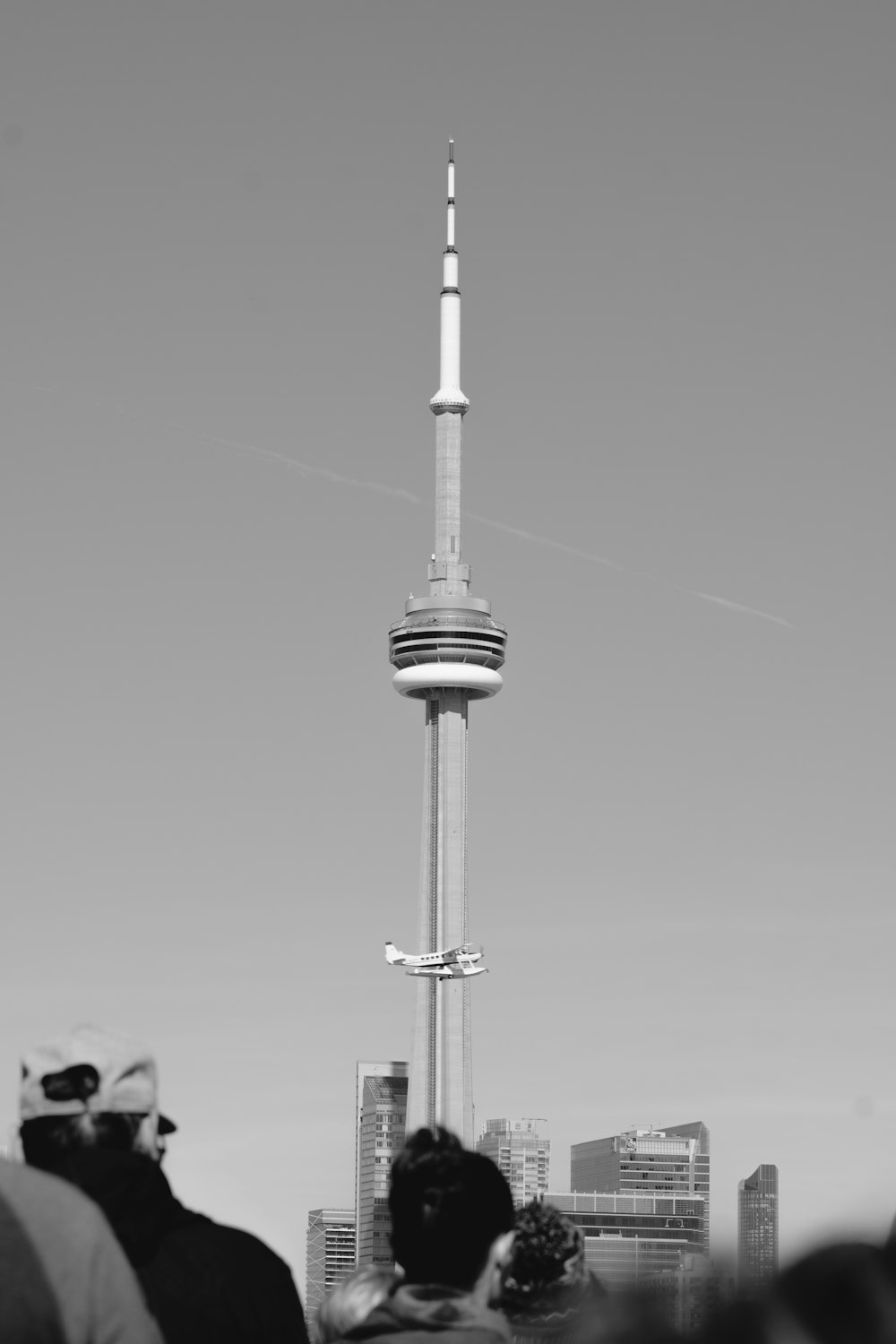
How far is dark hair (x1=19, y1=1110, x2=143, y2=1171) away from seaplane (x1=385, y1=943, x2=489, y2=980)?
141 meters

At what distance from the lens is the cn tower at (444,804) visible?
14588cm

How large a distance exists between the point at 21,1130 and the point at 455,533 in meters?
150

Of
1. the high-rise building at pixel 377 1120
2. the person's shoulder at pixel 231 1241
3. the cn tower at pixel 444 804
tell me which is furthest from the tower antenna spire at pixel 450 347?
the person's shoulder at pixel 231 1241

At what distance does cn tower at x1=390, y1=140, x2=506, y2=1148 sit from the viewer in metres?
146

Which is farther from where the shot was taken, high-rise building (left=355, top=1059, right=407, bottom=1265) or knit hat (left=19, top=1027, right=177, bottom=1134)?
high-rise building (left=355, top=1059, right=407, bottom=1265)

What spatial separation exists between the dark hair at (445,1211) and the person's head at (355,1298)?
38cm

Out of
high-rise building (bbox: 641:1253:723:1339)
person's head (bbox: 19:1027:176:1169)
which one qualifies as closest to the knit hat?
person's head (bbox: 19:1027:176:1169)

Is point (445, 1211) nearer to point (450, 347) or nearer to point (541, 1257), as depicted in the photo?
point (541, 1257)

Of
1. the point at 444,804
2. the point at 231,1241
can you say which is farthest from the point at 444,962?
the point at 231,1241

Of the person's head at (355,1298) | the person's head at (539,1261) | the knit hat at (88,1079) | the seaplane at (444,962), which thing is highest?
the seaplane at (444,962)

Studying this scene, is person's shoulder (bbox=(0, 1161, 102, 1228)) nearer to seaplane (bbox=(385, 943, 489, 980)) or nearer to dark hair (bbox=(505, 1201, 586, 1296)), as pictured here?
dark hair (bbox=(505, 1201, 586, 1296))

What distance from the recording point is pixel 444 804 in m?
147

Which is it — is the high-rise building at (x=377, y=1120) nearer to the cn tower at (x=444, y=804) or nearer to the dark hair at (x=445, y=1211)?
the cn tower at (x=444, y=804)

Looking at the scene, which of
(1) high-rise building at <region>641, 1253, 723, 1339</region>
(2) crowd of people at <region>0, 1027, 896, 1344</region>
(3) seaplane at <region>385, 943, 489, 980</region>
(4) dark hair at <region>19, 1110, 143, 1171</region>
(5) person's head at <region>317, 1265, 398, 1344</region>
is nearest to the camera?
(1) high-rise building at <region>641, 1253, 723, 1339</region>
